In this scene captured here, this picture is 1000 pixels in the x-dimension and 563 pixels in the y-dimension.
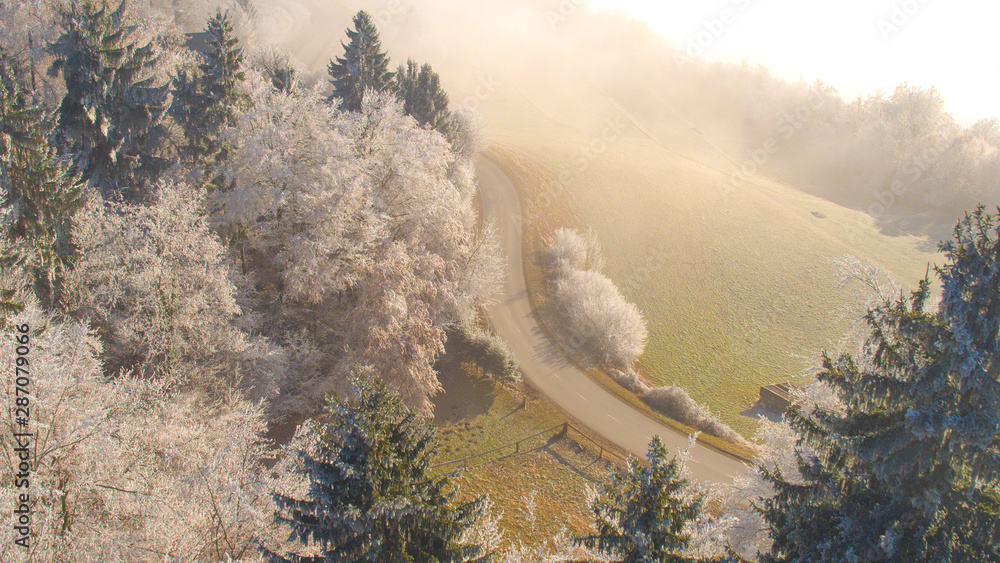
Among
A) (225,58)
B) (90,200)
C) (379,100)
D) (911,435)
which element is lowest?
(90,200)

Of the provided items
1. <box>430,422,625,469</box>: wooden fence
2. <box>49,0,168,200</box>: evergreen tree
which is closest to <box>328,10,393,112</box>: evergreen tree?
<box>49,0,168,200</box>: evergreen tree

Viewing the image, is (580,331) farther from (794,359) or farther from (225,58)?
(225,58)

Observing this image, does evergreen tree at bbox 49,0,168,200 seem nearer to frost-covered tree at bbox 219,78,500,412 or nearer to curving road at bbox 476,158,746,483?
frost-covered tree at bbox 219,78,500,412

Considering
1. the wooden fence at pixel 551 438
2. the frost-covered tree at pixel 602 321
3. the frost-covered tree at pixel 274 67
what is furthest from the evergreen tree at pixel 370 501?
the frost-covered tree at pixel 602 321

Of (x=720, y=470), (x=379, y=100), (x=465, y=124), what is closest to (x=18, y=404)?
(x=379, y=100)

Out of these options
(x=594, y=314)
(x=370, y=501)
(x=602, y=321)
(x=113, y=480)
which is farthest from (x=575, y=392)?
(x=113, y=480)

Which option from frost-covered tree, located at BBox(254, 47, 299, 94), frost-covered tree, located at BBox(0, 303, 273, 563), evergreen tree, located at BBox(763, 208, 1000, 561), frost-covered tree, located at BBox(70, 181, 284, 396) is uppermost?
frost-covered tree, located at BBox(254, 47, 299, 94)
